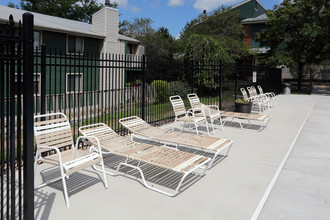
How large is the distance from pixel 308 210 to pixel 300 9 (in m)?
22.8

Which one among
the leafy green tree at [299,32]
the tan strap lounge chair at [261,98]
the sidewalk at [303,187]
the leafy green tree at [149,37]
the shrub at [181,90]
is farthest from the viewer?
the leafy green tree at [149,37]

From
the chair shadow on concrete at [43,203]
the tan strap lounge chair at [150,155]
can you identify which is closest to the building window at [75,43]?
the tan strap lounge chair at [150,155]

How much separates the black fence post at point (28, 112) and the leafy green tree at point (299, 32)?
22.2 m

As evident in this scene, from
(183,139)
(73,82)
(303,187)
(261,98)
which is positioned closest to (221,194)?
(303,187)

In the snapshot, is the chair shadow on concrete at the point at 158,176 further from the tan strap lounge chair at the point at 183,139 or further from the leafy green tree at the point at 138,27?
the leafy green tree at the point at 138,27

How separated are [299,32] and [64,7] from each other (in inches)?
1147

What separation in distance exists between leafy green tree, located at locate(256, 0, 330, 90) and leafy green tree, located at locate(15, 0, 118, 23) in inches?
1006

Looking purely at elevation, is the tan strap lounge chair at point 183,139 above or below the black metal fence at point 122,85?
below

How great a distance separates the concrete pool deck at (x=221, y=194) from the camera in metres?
3.37

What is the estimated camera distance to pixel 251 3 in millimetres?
34562

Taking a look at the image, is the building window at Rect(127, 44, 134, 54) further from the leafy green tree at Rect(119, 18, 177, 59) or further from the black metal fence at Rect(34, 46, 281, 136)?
the black metal fence at Rect(34, 46, 281, 136)

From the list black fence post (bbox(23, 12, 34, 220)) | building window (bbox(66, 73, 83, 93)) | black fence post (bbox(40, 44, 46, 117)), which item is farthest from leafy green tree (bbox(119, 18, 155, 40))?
black fence post (bbox(23, 12, 34, 220))

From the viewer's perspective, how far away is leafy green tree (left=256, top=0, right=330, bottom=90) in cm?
2130

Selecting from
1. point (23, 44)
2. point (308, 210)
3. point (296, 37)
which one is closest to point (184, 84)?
point (296, 37)
